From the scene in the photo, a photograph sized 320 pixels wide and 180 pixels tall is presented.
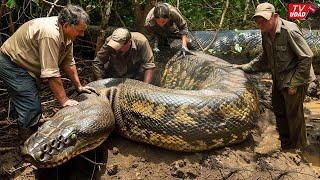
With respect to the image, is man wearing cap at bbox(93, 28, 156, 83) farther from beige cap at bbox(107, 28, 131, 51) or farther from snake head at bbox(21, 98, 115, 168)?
snake head at bbox(21, 98, 115, 168)

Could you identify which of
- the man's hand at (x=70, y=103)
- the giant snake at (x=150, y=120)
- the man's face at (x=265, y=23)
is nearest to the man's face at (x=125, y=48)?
the giant snake at (x=150, y=120)

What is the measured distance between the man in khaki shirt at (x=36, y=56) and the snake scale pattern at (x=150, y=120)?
14.3 inches

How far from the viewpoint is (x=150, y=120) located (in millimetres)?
5180

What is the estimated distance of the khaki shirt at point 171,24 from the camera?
293 inches

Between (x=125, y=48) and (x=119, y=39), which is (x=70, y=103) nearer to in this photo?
(x=119, y=39)

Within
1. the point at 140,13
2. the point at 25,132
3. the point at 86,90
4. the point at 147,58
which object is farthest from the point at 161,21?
the point at 25,132

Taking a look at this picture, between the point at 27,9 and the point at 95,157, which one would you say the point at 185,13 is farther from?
the point at 95,157

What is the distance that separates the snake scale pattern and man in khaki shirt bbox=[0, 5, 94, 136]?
363 millimetres

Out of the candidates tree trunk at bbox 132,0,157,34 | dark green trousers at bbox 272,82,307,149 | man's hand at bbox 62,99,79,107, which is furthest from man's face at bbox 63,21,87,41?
tree trunk at bbox 132,0,157,34

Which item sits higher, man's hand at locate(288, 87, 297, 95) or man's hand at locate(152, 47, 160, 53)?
man's hand at locate(288, 87, 297, 95)

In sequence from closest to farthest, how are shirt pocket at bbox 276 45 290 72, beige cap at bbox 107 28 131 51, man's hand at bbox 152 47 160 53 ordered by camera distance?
1. shirt pocket at bbox 276 45 290 72
2. beige cap at bbox 107 28 131 51
3. man's hand at bbox 152 47 160 53

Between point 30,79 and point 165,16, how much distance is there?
2.63m

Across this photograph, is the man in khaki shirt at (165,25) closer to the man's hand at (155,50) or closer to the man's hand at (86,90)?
the man's hand at (155,50)

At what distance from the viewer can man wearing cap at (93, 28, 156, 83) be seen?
21.2 feet
